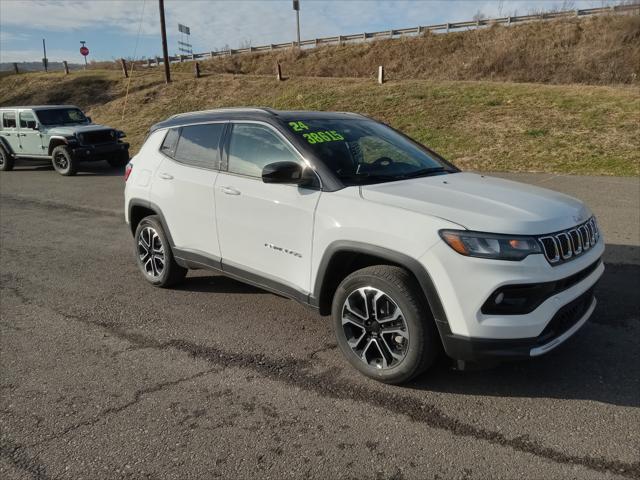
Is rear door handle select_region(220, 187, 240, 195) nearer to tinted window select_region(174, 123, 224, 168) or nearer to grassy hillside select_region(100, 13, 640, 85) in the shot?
tinted window select_region(174, 123, 224, 168)

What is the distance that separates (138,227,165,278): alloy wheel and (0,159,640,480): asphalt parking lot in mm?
281

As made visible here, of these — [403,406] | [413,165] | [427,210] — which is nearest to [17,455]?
[403,406]

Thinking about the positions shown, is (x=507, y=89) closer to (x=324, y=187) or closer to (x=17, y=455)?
(x=324, y=187)

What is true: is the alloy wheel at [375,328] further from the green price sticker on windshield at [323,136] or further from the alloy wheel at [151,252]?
the alloy wheel at [151,252]

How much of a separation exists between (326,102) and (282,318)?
18513mm

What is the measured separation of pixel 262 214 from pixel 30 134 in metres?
14.1

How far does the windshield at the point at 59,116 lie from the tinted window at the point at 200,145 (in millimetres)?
12311

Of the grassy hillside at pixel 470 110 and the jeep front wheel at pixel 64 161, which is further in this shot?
the jeep front wheel at pixel 64 161

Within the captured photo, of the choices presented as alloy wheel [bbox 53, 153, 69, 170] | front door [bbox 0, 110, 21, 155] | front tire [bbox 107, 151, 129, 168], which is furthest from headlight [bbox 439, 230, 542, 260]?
front door [bbox 0, 110, 21, 155]

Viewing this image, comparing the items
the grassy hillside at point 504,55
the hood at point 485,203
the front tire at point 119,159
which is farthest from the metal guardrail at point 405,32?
the hood at point 485,203

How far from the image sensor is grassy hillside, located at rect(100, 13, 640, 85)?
25594 millimetres

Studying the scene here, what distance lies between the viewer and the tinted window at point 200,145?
443cm

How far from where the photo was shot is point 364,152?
4.05m

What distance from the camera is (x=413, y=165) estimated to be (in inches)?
161
